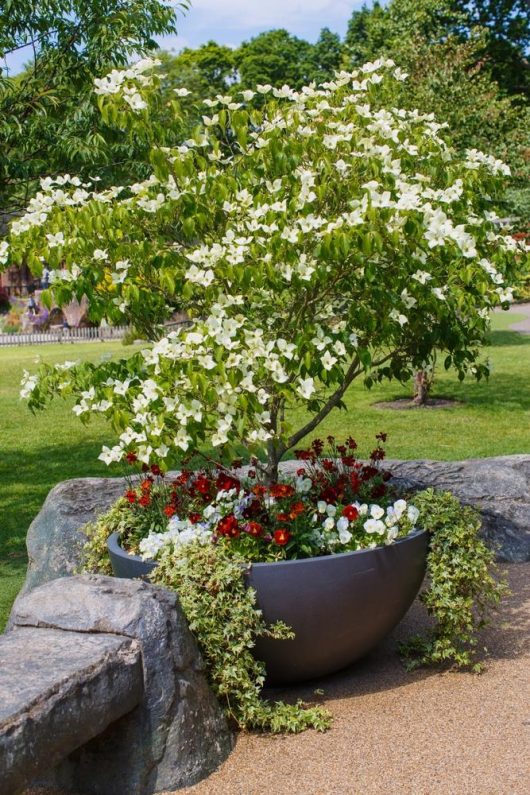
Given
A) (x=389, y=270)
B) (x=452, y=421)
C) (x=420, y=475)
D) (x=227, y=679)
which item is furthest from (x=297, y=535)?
(x=452, y=421)

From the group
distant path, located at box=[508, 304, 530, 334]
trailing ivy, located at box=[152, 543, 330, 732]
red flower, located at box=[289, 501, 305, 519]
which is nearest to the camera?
trailing ivy, located at box=[152, 543, 330, 732]

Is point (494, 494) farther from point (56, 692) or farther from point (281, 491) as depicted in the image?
point (56, 692)

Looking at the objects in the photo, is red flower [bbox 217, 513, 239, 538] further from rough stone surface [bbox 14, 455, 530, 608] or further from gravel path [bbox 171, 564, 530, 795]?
rough stone surface [bbox 14, 455, 530, 608]

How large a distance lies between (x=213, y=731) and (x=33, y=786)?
806 mm

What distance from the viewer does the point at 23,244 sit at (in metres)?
5.27

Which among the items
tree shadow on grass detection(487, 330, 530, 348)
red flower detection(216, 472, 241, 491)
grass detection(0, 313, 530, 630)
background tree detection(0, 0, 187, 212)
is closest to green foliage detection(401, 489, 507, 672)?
red flower detection(216, 472, 241, 491)

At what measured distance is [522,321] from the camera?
100ft

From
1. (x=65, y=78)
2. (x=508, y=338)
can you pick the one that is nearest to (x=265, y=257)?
(x=65, y=78)

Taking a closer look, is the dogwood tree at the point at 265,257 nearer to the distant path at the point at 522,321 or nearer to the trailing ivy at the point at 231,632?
the trailing ivy at the point at 231,632

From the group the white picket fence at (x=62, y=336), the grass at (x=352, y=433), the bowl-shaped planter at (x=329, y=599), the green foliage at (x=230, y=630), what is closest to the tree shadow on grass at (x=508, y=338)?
the grass at (x=352, y=433)

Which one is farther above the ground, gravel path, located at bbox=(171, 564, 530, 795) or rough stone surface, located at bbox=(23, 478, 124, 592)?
rough stone surface, located at bbox=(23, 478, 124, 592)

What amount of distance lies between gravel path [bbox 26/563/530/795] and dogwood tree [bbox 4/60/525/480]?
136 centimetres

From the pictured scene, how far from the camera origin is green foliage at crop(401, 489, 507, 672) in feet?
16.7

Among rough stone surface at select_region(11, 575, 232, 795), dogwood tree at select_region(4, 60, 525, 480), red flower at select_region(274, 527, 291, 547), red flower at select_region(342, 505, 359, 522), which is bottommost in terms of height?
rough stone surface at select_region(11, 575, 232, 795)
